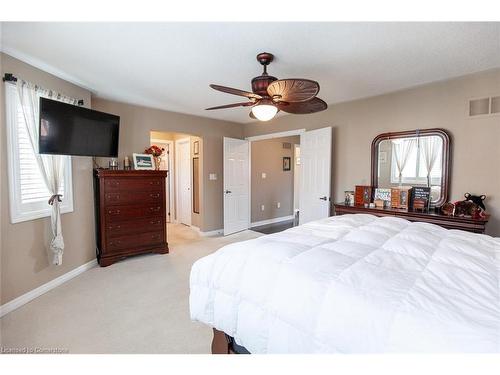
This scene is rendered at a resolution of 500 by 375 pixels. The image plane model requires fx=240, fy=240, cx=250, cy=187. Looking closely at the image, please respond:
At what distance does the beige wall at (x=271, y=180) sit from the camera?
5.83 m

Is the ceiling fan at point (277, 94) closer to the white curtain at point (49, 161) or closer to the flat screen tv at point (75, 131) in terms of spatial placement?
the flat screen tv at point (75, 131)

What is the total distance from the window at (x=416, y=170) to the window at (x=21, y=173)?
4421 millimetres

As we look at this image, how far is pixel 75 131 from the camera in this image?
9.23ft

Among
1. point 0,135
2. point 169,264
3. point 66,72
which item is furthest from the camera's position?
point 169,264

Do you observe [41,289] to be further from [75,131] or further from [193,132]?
[193,132]

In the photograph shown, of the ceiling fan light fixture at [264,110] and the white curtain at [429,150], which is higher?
the ceiling fan light fixture at [264,110]

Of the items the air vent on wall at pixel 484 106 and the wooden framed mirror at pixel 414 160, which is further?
the wooden framed mirror at pixel 414 160

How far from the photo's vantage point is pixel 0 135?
7.21 feet

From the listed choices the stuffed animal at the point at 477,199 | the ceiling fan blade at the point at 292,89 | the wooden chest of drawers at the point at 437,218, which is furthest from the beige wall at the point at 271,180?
the stuffed animal at the point at 477,199

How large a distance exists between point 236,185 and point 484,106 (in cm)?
397

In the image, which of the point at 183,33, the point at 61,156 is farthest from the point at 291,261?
the point at 61,156

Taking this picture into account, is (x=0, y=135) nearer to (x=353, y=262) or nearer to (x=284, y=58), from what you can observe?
(x=284, y=58)

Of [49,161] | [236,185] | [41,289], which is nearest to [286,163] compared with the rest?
[236,185]
